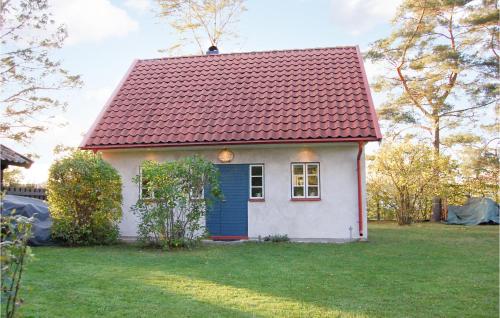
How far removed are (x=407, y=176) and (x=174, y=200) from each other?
10675 millimetres

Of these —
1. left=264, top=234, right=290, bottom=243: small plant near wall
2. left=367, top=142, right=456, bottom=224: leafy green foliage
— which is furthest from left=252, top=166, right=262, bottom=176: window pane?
left=367, top=142, right=456, bottom=224: leafy green foliage

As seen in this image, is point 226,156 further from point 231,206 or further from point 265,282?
point 265,282

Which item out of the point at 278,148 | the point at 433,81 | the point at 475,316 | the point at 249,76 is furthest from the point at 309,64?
the point at 475,316

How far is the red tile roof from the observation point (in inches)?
483

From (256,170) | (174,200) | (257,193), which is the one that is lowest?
(174,200)

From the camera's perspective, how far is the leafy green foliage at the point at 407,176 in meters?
18.0

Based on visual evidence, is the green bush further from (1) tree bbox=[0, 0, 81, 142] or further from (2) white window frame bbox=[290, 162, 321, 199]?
(1) tree bbox=[0, 0, 81, 142]

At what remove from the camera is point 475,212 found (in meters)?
19.9

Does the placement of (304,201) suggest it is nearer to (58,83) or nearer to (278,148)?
(278,148)

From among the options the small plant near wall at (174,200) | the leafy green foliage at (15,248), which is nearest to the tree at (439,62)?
the small plant near wall at (174,200)

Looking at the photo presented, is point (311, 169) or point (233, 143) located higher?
point (233, 143)

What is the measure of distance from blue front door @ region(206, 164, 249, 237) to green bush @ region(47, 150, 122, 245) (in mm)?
2790

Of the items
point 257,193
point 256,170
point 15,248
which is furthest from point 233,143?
point 15,248

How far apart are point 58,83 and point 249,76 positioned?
388 inches
